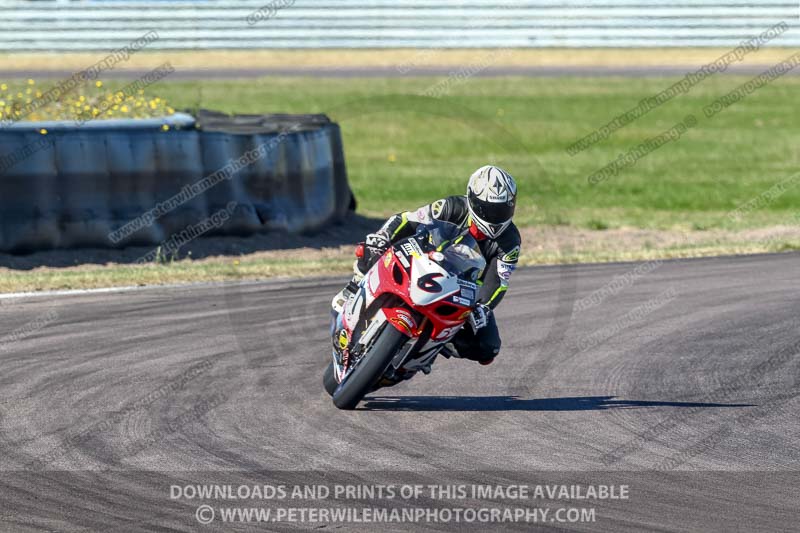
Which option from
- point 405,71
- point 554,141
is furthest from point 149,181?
point 405,71

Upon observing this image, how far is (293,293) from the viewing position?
43.9 feet

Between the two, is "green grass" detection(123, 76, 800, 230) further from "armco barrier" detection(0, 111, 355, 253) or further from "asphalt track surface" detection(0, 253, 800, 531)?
"asphalt track surface" detection(0, 253, 800, 531)

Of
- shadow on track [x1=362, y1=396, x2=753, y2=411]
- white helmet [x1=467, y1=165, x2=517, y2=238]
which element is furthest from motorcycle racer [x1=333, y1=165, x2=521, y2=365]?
shadow on track [x1=362, y1=396, x2=753, y2=411]

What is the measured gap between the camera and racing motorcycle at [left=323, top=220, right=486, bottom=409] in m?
7.91

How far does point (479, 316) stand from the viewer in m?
8.30

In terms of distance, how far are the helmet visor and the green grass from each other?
35.7 ft

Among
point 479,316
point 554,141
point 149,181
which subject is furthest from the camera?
point 554,141

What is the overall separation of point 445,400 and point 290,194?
310 inches

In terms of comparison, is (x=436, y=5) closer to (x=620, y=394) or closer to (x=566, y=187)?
(x=566, y=187)

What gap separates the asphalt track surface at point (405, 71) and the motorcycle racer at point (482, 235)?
29051 mm

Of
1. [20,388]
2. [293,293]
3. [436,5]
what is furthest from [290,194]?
[436,5]

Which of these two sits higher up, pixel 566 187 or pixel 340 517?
pixel 340 517

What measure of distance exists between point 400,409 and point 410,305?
3.41 feet

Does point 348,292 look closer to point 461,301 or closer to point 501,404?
point 461,301
